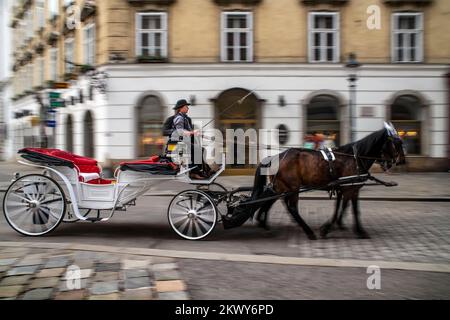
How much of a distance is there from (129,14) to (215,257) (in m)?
14.8

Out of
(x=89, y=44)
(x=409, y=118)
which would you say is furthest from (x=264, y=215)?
(x=89, y=44)

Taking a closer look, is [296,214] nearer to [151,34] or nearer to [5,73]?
[151,34]

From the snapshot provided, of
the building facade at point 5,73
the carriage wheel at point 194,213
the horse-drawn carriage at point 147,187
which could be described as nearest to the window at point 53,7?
the building facade at point 5,73

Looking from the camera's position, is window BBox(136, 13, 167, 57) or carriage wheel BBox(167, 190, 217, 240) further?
window BBox(136, 13, 167, 57)

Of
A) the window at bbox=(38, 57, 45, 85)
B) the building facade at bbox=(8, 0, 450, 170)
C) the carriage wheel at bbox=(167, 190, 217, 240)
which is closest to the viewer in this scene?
the carriage wheel at bbox=(167, 190, 217, 240)

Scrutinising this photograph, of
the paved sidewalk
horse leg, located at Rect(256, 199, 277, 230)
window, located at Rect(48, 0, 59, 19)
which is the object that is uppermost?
window, located at Rect(48, 0, 59, 19)

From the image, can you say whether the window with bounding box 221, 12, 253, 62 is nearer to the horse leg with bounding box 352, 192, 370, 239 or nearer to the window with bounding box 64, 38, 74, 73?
the window with bounding box 64, 38, 74, 73

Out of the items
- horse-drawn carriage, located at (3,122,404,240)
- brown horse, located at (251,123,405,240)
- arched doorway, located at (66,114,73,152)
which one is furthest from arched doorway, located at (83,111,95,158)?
brown horse, located at (251,123,405,240)

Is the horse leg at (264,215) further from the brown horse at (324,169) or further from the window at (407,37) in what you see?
the window at (407,37)

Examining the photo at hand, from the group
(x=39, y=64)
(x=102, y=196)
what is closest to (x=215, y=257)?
(x=102, y=196)

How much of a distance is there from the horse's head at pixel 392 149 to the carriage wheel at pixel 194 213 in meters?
2.81

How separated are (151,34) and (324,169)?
13.0 meters

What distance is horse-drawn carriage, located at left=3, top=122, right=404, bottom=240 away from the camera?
658 cm

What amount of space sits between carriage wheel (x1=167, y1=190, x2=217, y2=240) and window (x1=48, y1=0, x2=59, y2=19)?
20878 mm
